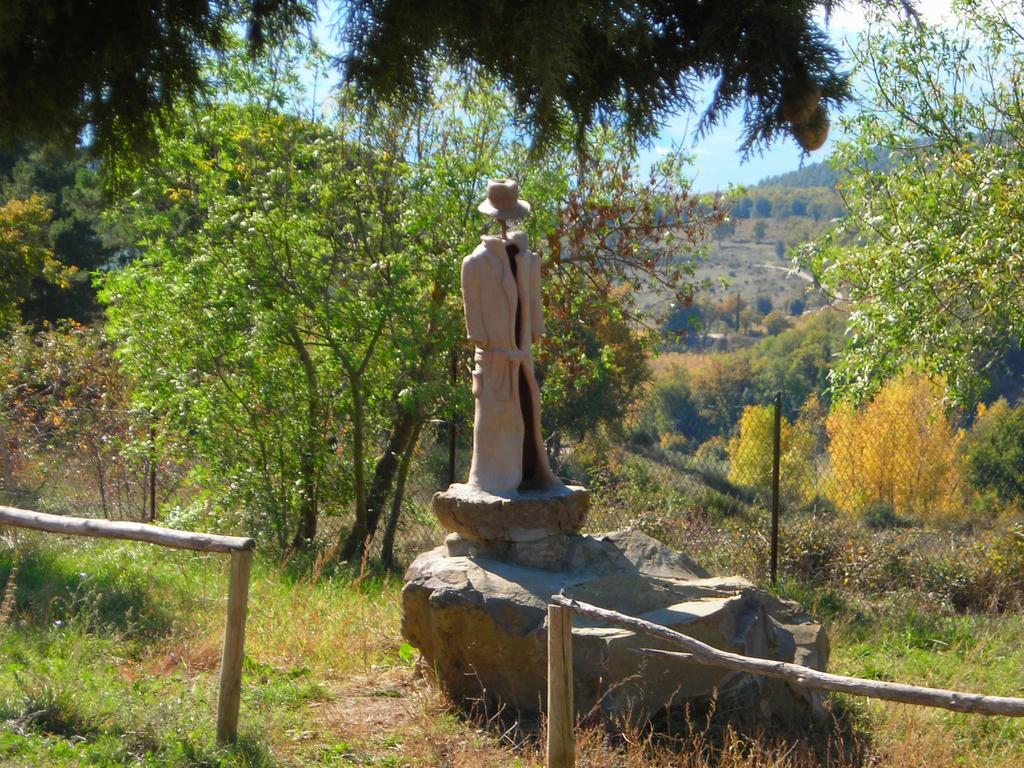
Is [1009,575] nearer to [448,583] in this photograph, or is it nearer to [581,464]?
[448,583]

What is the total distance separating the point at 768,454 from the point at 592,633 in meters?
27.0

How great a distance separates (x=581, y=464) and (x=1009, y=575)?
7698 mm

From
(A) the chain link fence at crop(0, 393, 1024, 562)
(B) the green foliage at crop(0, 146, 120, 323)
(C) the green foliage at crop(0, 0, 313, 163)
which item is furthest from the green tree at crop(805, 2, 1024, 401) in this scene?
(B) the green foliage at crop(0, 146, 120, 323)

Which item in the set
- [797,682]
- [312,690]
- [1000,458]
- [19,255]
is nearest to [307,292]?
[312,690]

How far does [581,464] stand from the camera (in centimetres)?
1734

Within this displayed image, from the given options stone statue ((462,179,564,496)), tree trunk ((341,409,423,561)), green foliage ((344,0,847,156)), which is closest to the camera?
green foliage ((344,0,847,156))

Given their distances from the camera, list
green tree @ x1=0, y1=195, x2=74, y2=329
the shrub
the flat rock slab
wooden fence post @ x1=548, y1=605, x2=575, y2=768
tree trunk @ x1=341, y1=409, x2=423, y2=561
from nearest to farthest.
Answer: wooden fence post @ x1=548, y1=605, x2=575, y2=768 < the flat rock slab < tree trunk @ x1=341, y1=409, x2=423, y2=561 < green tree @ x1=0, y1=195, x2=74, y2=329 < the shrub

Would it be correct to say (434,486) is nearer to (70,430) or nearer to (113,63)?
(70,430)

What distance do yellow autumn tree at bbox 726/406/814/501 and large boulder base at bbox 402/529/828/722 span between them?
9.52 meters

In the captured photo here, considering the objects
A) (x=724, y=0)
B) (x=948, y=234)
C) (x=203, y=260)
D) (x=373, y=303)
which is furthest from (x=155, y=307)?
(x=724, y=0)

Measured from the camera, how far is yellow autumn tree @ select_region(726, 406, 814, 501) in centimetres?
1980

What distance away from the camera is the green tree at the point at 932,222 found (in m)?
9.80

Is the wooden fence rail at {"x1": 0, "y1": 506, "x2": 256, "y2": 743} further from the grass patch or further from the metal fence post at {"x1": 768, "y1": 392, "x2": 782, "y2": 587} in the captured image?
the metal fence post at {"x1": 768, "y1": 392, "x2": 782, "y2": 587}

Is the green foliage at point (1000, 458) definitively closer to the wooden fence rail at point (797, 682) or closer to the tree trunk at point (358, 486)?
the tree trunk at point (358, 486)
